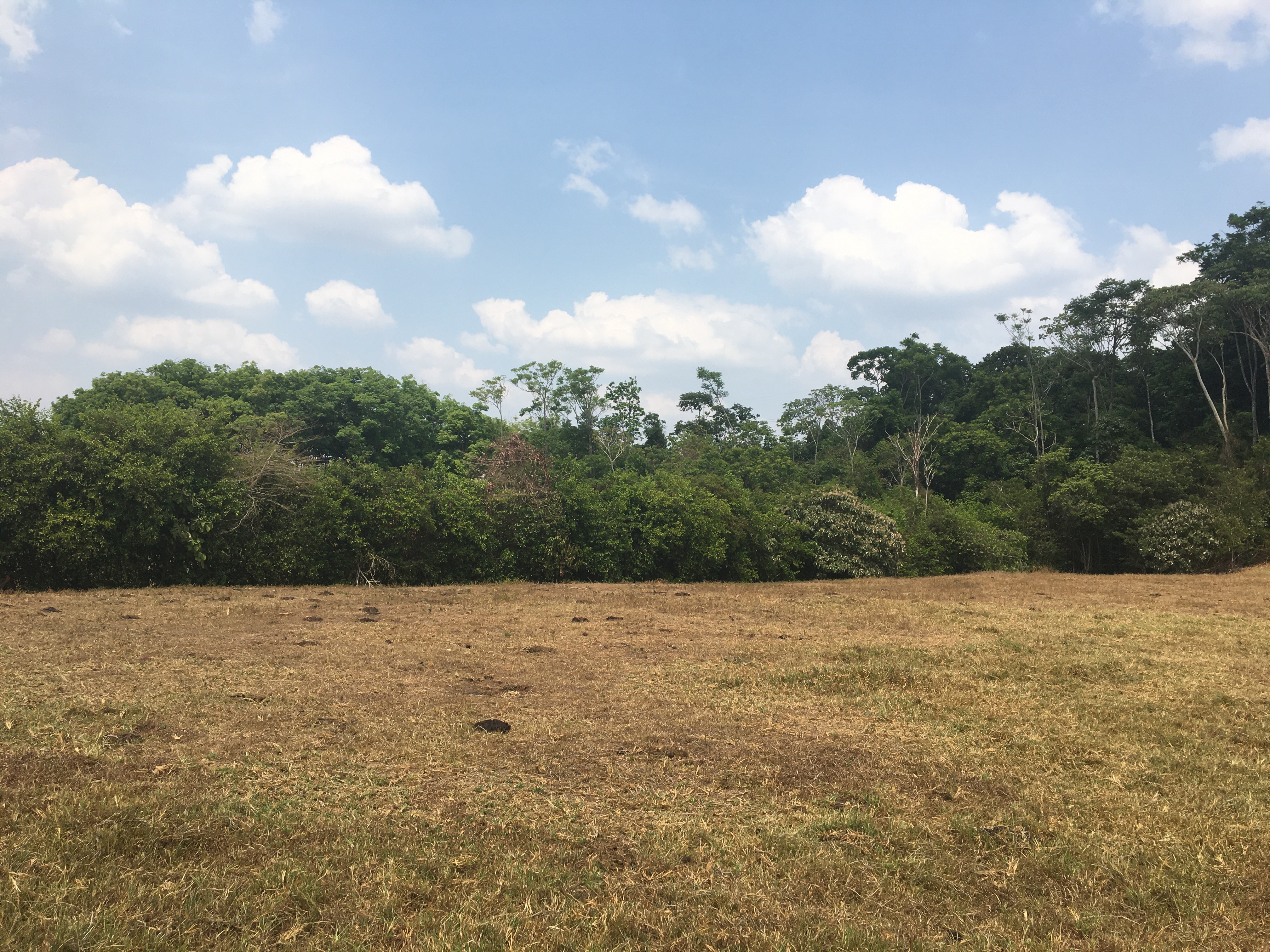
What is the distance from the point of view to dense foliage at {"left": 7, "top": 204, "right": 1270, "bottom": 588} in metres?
13.4

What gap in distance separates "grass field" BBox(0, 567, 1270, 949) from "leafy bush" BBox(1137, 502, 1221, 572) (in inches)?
544

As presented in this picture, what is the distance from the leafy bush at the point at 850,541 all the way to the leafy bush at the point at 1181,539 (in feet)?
22.2

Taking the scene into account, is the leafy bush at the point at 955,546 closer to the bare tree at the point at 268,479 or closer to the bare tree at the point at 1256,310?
the bare tree at the point at 268,479

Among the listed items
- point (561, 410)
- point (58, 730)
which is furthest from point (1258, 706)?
point (561, 410)

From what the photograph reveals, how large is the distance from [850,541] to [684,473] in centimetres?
1049

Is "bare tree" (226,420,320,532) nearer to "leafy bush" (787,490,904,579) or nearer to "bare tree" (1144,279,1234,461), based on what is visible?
"leafy bush" (787,490,904,579)

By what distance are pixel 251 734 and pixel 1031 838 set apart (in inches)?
175

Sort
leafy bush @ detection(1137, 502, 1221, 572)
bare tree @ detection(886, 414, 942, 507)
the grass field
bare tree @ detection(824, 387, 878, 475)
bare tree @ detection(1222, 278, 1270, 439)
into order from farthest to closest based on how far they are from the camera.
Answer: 1. bare tree @ detection(824, 387, 878, 475)
2. bare tree @ detection(886, 414, 942, 507)
3. bare tree @ detection(1222, 278, 1270, 439)
4. leafy bush @ detection(1137, 502, 1221, 572)
5. the grass field

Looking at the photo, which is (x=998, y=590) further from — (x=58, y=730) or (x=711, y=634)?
(x=58, y=730)

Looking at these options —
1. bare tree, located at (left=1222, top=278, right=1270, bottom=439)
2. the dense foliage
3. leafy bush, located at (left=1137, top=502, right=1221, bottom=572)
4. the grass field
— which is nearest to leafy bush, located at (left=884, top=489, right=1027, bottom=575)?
the dense foliage

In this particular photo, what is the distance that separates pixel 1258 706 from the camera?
229 inches

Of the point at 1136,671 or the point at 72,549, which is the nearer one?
the point at 1136,671

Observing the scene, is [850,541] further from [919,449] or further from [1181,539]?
[919,449]

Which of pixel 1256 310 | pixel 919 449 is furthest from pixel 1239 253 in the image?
pixel 919 449
